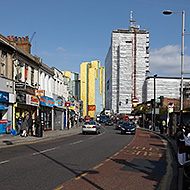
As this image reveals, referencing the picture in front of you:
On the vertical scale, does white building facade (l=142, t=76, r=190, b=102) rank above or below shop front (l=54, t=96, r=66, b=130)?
above

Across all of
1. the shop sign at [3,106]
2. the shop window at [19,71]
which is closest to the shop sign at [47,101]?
the shop window at [19,71]

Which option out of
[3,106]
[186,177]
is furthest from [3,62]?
[186,177]

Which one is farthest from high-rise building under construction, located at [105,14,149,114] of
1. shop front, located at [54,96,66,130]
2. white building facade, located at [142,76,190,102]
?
shop front, located at [54,96,66,130]

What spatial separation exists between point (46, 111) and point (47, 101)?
6.22ft

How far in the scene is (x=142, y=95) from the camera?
109 metres

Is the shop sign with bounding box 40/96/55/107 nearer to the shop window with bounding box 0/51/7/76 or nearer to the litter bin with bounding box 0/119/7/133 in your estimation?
the shop window with bounding box 0/51/7/76

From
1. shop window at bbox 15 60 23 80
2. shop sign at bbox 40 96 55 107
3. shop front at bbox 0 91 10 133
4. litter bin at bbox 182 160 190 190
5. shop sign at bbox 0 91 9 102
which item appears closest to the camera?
litter bin at bbox 182 160 190 190

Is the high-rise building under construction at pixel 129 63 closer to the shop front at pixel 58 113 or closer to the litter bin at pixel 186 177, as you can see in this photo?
the shop front at pixel 58 113

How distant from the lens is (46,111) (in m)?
40.5

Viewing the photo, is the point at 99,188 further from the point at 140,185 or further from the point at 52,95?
the point at 52,95

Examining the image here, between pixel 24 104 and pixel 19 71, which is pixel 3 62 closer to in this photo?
pixel 19 71

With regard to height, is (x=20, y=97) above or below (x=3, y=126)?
above

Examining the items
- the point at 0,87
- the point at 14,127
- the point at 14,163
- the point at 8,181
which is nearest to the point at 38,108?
the point at 14,127

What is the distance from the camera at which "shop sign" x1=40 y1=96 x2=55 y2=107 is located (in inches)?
1446
